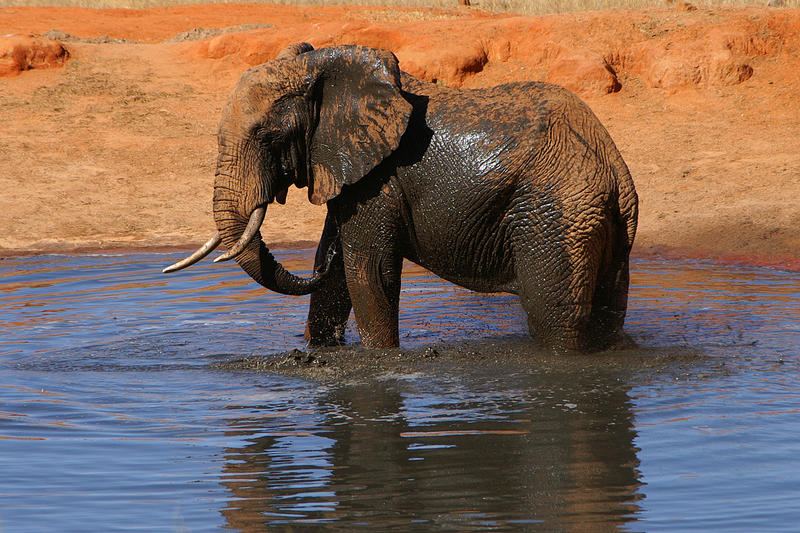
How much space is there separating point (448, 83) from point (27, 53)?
7612mm

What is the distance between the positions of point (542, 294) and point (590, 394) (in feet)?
2.10

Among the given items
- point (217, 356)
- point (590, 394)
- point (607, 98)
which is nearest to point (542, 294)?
point (590, 394)

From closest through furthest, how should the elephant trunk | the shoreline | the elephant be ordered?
1. the elephant
2. the elephant trunk
3. the shoreline

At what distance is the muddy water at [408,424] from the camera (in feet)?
14.8

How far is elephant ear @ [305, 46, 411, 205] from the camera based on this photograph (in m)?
6.31

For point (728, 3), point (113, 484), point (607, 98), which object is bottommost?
point (113, 484)

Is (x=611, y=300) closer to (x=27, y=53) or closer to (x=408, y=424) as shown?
(x=408, y=424)

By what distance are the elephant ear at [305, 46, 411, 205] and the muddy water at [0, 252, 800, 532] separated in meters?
1.26

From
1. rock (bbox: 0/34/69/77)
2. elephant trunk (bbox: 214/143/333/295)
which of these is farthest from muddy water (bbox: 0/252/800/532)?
rock (bbox: 0/34/69/77)

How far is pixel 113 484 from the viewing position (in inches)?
192

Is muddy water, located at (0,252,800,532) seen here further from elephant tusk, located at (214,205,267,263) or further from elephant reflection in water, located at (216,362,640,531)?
elephant tusk, located at (214,205,267,263)

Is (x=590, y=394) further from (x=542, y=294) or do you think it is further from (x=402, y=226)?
(x=402, y=226)

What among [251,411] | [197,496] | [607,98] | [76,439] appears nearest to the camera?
[197,496]

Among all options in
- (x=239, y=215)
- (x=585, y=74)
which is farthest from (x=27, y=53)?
(x=239, y=215)
